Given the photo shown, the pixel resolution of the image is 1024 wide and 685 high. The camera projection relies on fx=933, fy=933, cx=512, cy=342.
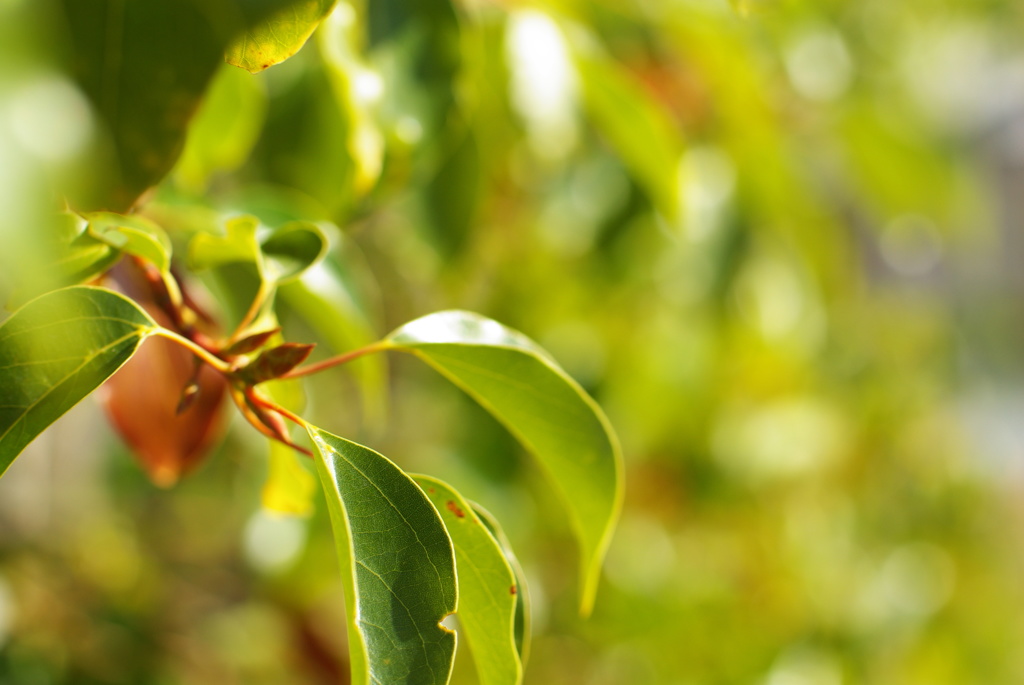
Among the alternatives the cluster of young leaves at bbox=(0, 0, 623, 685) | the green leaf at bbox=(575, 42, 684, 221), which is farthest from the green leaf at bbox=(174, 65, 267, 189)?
the green leaf at bbox=(575, 42, 684, 221)

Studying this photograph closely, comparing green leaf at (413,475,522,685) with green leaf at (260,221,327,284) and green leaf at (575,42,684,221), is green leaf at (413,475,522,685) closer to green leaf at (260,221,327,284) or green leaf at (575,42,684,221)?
green leaf at (260,221,327,284)

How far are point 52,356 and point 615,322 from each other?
3.51 ft

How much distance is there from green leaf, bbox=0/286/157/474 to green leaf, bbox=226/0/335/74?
0.27 ft

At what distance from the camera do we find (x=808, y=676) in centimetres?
122

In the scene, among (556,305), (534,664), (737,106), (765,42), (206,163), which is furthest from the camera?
(534,664)

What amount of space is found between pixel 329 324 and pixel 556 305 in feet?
2.38

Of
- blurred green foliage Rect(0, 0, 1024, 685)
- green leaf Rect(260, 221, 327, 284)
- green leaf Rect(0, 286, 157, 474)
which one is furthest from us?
blurred green foliage Rect(0, 0, 1024, 685)

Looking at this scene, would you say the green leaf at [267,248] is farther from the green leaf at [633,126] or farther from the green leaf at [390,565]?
the green leaf at [633,126]

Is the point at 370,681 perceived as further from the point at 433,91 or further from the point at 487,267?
the point at 487,267

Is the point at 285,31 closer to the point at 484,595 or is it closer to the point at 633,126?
the point at 484,595

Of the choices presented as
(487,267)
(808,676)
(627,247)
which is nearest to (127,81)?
(627,247)

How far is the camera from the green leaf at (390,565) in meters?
0.26

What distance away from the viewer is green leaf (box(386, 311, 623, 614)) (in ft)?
1.11

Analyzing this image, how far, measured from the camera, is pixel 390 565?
27cm
